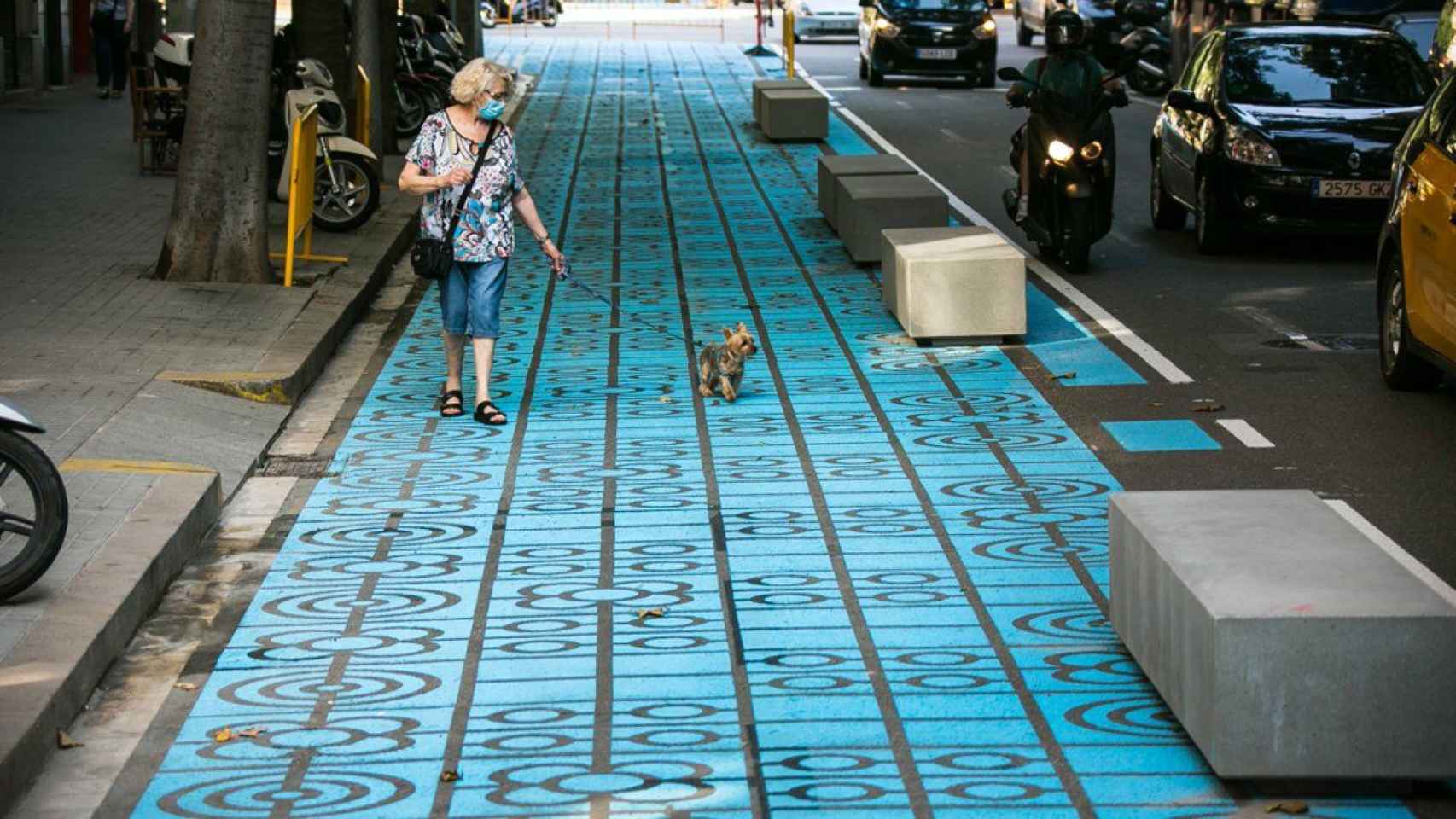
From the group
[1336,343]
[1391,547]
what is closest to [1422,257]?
[1336,343]

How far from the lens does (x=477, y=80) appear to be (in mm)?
11039

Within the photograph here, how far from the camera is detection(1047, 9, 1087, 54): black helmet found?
16219mm

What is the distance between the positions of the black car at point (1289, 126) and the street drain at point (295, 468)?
883 cm

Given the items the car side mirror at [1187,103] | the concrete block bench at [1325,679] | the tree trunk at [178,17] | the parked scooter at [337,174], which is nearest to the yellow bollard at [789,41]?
the tree trunk at [178,17]

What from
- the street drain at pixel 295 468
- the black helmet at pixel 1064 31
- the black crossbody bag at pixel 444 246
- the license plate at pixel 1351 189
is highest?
the black helmet at pixel 1064 31

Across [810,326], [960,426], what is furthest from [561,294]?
[960,426]

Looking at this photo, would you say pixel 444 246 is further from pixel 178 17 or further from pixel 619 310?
pixel 178 17

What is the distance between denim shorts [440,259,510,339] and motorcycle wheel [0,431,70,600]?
13.2ft

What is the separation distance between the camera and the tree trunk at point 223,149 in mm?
14789

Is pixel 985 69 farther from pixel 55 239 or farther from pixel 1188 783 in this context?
pixel 1188 783

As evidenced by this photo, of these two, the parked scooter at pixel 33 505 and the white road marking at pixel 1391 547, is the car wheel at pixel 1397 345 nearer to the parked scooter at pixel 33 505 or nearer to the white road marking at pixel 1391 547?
the white road marking at pixel 1391 547

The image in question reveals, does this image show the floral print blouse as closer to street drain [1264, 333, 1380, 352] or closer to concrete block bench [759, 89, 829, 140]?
street drain [1264, 333, 1380, 352]

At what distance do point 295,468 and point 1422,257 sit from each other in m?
5.49

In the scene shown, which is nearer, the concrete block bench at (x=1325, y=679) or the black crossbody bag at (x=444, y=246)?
the concrete block bench at (x=1325, y=679)
